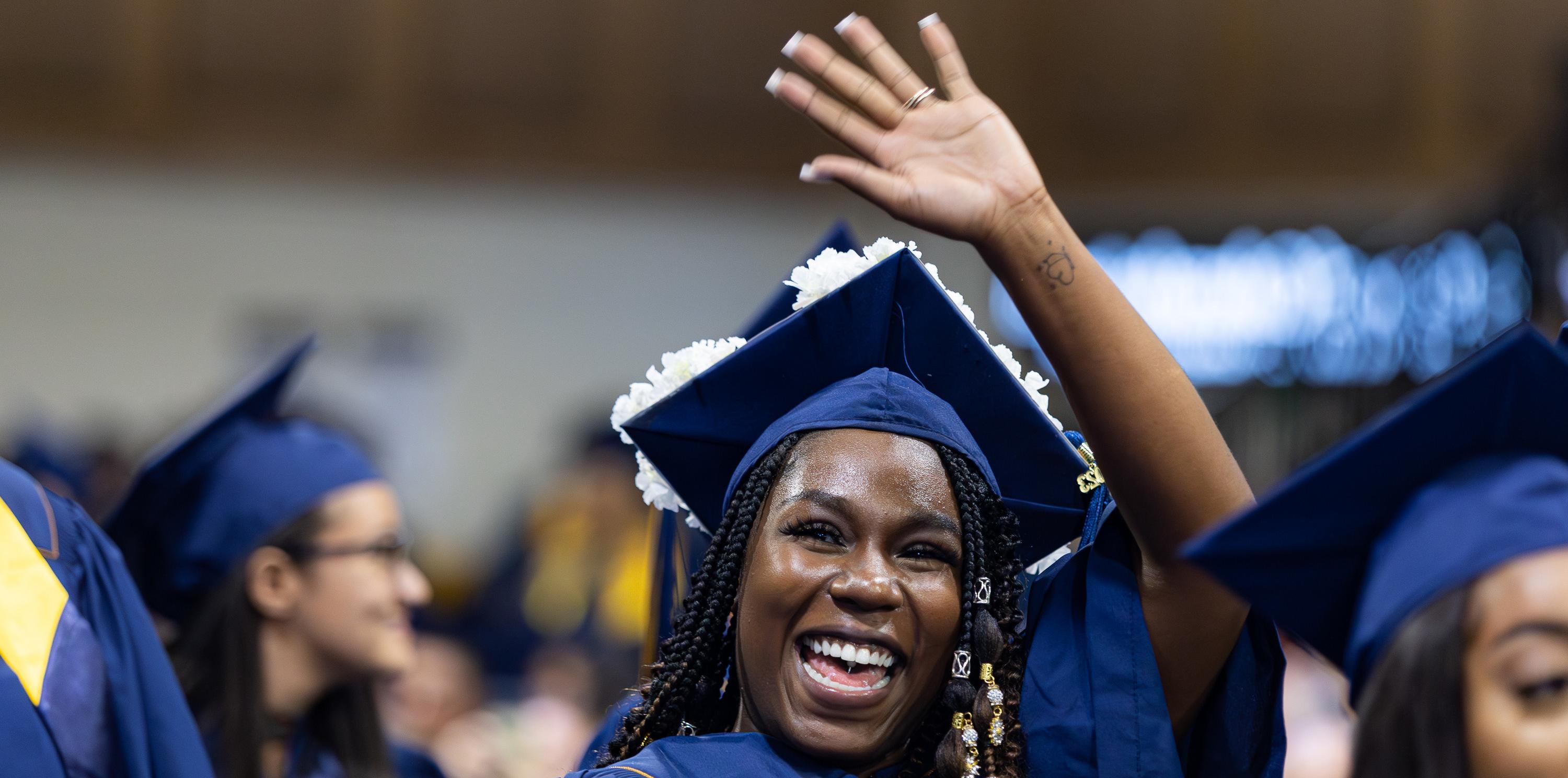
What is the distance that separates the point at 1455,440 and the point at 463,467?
7.33 metres

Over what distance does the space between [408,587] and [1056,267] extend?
6.42 ft

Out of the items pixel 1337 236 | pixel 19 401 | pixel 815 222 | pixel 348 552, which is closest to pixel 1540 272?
pixel 1337 236

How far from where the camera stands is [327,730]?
3123 millimetres

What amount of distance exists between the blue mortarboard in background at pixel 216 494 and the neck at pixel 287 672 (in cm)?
17

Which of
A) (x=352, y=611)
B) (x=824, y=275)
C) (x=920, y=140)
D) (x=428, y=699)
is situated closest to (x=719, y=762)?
(x=824, y=275)

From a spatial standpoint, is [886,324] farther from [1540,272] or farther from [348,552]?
[1540,272]

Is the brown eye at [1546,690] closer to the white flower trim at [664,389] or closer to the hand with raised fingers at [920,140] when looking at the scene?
the hand with raised fingers at [920,140]

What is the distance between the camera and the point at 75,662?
6.28 feet

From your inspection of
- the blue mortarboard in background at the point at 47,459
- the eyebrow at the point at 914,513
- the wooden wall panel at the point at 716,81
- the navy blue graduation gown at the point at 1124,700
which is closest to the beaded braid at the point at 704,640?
the eyebrow at the point at 914,513

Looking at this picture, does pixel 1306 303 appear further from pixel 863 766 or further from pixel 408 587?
pixel 863 766

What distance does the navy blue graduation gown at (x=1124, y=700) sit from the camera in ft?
5.92

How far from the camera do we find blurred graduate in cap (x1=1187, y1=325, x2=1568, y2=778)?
1.27 meters

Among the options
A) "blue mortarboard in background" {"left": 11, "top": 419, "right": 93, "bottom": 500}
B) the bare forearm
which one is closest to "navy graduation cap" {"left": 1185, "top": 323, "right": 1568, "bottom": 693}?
the bare forearm

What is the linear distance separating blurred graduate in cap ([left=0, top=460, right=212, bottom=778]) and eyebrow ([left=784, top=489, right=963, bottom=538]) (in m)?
0.93
